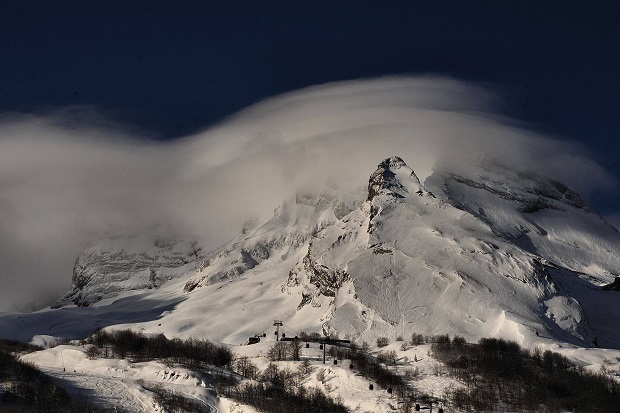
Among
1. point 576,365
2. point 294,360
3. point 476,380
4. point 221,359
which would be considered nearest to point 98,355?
point 221,359

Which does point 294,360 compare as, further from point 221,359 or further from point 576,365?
point 576,365

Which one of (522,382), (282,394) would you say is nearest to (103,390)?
(282,394)

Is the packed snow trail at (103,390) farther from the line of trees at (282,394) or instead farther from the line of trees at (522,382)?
the line of trees at (522,382)

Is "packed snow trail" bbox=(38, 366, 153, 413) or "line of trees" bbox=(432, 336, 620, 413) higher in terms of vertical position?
"line of trees" bbox=(432, 336, 620, 413)

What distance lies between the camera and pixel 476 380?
5984 inches

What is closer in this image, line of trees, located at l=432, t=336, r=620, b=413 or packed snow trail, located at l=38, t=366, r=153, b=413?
packed snow trail, located at l=38, t=366, r=153, b=413

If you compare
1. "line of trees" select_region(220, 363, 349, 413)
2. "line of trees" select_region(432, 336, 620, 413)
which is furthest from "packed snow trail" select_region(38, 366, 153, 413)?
"line of trees" select_region(432, 336, 620, 413)

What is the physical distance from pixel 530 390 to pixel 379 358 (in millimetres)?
36512

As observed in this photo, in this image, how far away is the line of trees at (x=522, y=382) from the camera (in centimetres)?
14138

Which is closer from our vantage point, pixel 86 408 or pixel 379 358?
pixel 86 408

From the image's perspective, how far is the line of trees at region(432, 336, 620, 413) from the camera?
14138cm

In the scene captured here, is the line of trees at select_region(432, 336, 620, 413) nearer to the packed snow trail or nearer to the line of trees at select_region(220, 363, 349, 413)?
the line of trees at select_region(220, 363, 349, 413)

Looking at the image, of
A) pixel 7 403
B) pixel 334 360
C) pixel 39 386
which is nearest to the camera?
pixel 7 403

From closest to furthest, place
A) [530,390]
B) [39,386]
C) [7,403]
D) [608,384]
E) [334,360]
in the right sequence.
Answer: [7,403], [39,386], [530,390], [608,384], [334,360]
